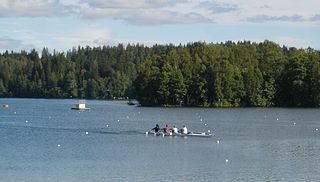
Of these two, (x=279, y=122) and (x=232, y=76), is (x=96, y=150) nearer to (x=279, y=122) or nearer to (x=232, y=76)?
(x=279, y=122)

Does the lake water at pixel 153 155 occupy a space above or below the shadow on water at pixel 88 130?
below

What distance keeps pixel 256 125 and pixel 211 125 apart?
18.1 feet

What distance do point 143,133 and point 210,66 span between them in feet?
226

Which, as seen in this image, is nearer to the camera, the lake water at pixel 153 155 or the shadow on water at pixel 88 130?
the lake water at pixel 153 155

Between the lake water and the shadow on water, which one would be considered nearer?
the lake water

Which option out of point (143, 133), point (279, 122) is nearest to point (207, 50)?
point (279, 122)

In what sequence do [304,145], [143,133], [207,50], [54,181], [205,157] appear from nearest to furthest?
[54,181] → [205,157] → [304,145] → [143,133] → [207,50]

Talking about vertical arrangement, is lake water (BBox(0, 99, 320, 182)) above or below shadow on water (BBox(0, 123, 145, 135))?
below

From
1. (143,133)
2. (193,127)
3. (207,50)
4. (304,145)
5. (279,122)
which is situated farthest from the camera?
(207,50)

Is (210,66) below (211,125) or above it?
above

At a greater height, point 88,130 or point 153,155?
point 88,130

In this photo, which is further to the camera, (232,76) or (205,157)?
(232,76)

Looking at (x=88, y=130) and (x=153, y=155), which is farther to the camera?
(x=88, y=130)

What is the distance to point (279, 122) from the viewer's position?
8969 cm
